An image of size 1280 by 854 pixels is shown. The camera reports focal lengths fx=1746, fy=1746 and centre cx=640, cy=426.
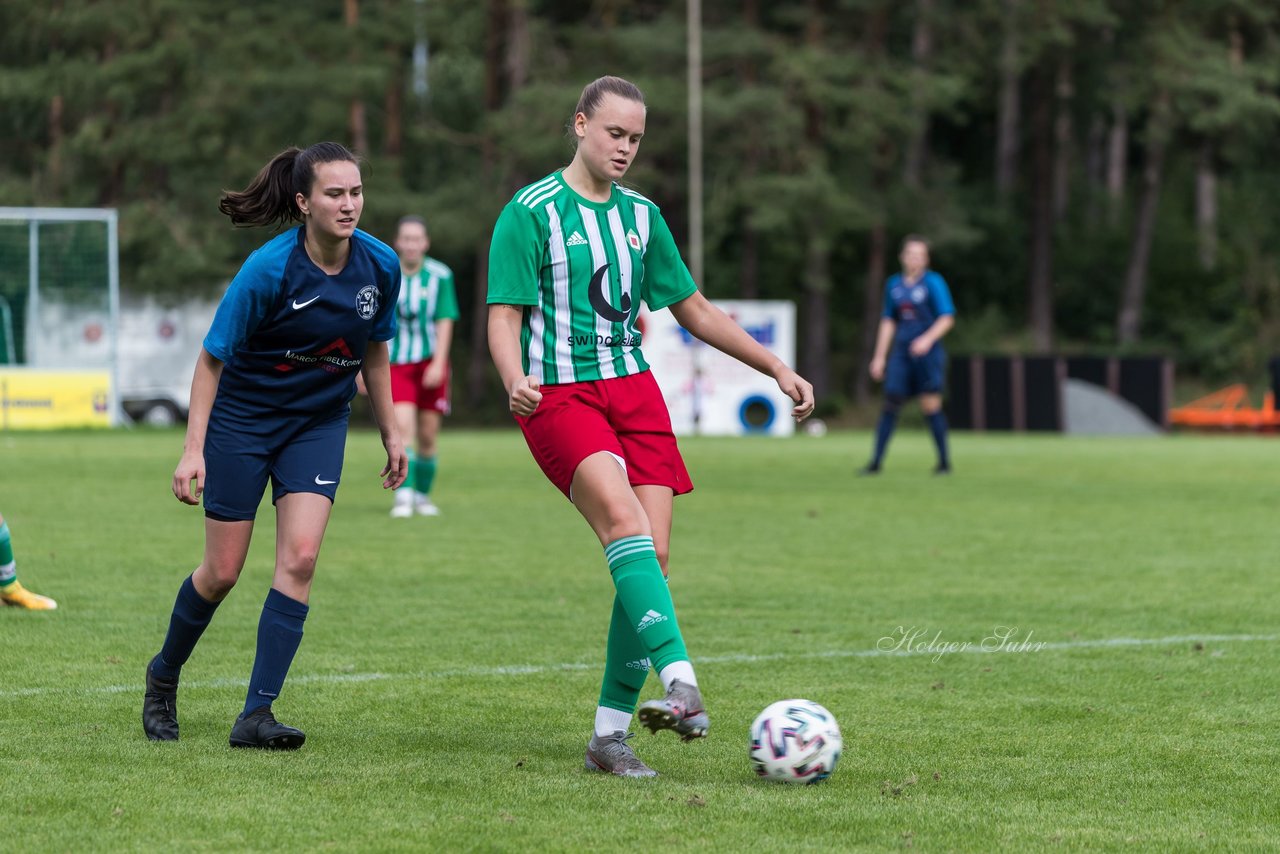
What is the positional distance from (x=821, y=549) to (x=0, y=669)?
5.72m

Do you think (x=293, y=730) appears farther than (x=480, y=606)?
No

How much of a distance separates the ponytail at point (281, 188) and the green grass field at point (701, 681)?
1.58 metres

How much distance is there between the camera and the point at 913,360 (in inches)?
655

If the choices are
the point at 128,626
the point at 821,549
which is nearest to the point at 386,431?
the point at 128,626

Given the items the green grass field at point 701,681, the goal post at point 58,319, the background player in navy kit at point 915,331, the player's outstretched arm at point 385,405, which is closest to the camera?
the green grass field at point 701,681

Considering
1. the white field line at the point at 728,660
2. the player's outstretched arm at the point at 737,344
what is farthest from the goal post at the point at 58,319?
the player's outstretched arm at the point at 737,344

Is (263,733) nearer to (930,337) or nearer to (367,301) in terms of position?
(367,301)

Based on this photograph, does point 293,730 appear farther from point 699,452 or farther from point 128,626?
point 699,452

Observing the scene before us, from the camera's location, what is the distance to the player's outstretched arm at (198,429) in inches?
195

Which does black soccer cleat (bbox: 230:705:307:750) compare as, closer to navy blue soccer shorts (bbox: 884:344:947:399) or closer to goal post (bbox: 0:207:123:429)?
navy blue soccer shorts (bbox: 884:344:947:399)

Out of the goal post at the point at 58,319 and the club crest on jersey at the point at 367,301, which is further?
the goal post at the point at 58,319

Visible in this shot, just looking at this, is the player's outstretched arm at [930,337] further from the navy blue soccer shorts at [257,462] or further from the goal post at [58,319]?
the goal post at [58,319]

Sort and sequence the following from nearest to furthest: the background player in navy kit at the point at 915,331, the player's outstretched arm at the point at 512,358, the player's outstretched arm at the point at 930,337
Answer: the player's outstretched arm at the point at 512,358
the player's outstretched arm at the point at 930,337
the background player in navy kit at the point at 915,331

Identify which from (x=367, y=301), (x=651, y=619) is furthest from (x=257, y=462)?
(x=651, y=619)
